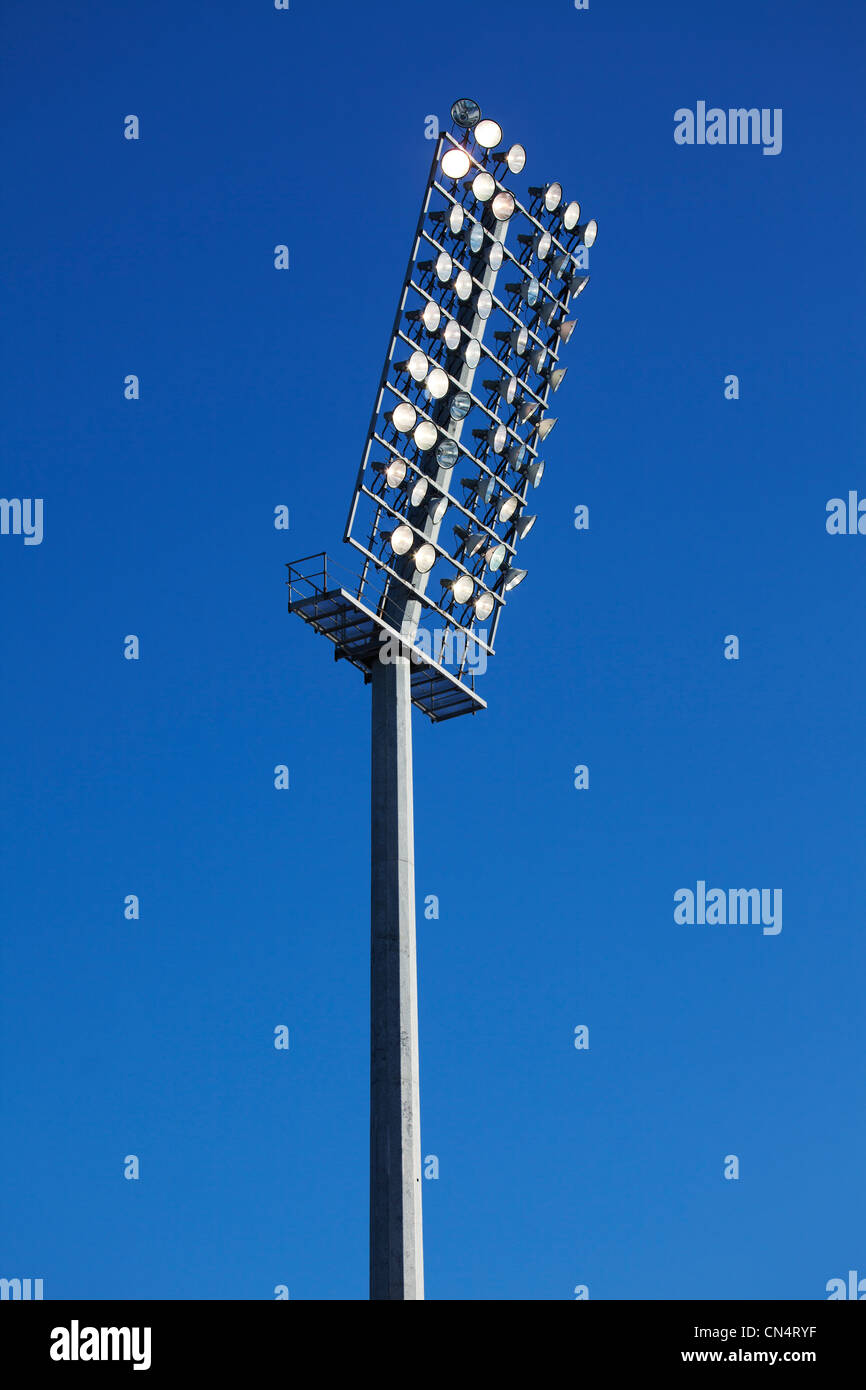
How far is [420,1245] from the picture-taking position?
25906mm

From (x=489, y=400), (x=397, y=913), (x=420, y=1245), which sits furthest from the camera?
(x=489, y=400)

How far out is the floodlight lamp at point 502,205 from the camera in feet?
109

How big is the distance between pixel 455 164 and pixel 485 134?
1459 mm

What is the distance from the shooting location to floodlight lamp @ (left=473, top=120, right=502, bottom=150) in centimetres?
3328

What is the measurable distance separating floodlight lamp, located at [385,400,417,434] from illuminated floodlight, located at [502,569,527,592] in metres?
3.69

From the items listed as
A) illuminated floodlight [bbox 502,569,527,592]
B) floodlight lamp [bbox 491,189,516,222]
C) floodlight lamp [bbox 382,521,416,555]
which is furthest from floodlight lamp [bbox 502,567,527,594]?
floodlight lamp [bbox 491,189,516,222]

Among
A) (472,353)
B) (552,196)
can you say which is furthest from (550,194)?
(472,353)

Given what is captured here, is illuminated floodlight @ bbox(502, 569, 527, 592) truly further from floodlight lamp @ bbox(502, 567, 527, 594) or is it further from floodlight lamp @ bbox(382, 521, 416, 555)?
floodlight lamp @ bbox(382, 521, 416, 555)

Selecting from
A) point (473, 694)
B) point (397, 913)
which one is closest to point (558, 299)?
point (473, 694)

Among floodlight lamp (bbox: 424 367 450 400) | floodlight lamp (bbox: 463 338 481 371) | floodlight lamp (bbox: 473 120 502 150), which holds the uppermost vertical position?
floodlight lamp (bbox: 473 120 502 150)

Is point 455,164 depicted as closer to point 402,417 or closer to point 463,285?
point 463,285

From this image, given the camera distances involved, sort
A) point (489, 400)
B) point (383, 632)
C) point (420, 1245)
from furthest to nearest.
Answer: point (489, 400)
point (383, 632)
point (420, 1245)
